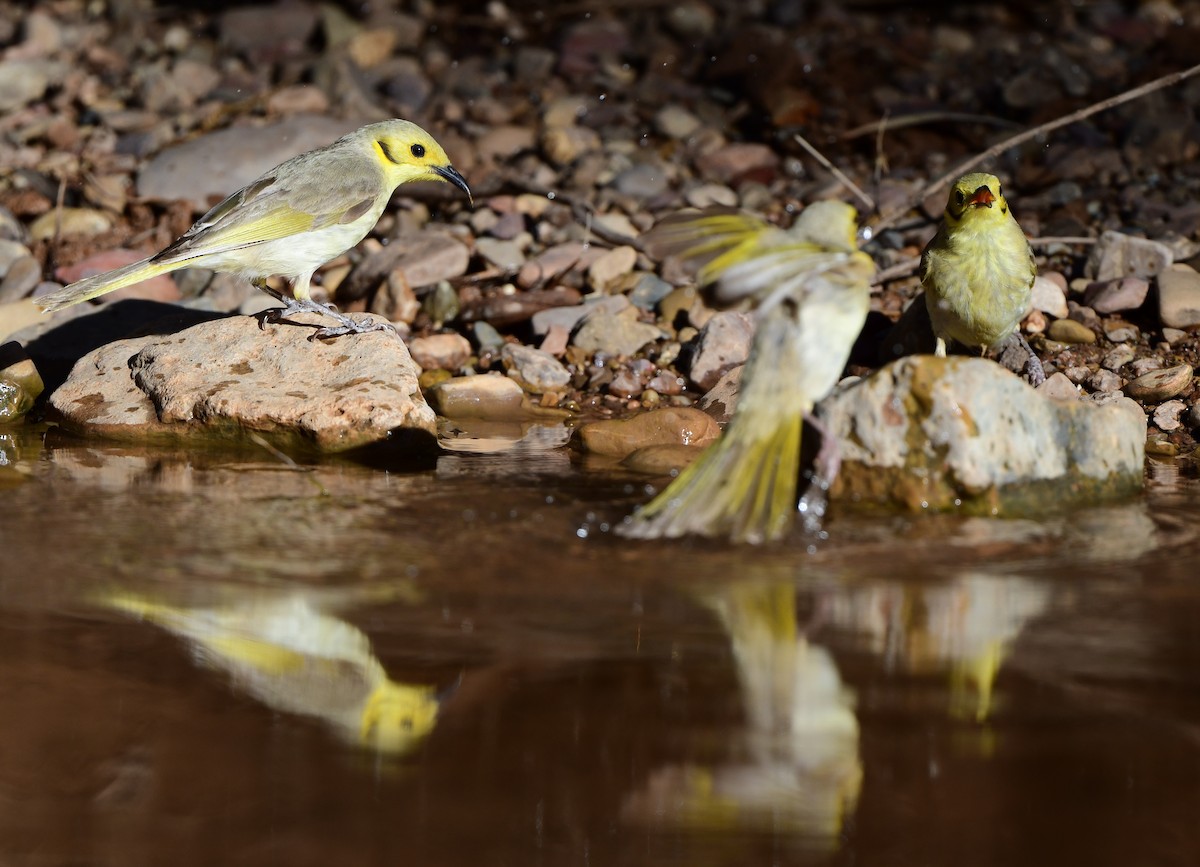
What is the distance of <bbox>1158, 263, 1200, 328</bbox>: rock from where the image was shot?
6.18 metres

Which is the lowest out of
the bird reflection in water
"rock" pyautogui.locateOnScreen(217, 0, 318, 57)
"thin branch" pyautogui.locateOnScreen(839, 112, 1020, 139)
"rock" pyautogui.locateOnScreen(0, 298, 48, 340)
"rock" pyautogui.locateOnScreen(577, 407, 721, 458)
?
the bird reflection in water

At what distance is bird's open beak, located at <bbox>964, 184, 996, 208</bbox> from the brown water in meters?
1.26

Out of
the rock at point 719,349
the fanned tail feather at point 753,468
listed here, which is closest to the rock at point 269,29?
the rock at point 719,349

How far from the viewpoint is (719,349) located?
249 inches

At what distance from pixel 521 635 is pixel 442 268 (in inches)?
164

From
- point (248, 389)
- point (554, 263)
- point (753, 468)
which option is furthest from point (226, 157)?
point (753, 468)

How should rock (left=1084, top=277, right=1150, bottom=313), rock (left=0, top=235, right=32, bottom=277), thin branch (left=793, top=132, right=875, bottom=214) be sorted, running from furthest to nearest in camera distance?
rock (left=0, top=235, right=32, bottom=277)
rock (left=1084, top=277, right=1150, bottom=313)
thin branch (left=793, top=132, right=875, bottom=214)

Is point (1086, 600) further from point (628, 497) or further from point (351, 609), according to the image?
point (351, 609)

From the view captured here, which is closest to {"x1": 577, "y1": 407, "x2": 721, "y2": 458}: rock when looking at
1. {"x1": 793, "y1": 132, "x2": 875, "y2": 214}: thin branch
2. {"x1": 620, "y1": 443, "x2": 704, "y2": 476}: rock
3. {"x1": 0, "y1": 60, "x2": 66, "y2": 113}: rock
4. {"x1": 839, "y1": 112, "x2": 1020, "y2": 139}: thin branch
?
{"x1": 620, "y1": 443, "x2": 704, "y2": 476}: rock

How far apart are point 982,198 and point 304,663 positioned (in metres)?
3.16

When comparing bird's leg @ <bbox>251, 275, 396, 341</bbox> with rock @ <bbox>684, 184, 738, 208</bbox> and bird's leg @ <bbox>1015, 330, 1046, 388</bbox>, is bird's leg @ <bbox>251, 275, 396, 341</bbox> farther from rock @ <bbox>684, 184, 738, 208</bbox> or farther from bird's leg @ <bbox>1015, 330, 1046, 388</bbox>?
bird's leg @ <bbox>1015, 330, 1046, 388</bbox>

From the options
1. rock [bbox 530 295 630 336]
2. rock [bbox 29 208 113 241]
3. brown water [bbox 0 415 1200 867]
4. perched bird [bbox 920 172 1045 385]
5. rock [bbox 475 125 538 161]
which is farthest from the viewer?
rock [bbox 475 125 538 161]

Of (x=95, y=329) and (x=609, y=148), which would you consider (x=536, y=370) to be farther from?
(x=609, y=148)

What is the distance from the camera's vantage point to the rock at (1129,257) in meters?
6.57
